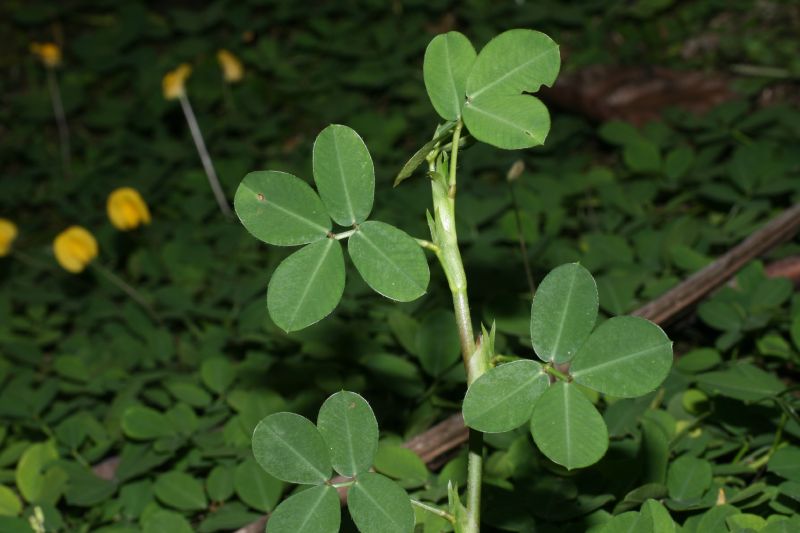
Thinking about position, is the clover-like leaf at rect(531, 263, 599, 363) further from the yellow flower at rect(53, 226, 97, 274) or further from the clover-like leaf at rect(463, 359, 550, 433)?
the yellow flower at rect(53, 226, 97, 274)

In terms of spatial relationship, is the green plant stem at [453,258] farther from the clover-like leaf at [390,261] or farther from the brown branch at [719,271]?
the brown branch at [719,271]

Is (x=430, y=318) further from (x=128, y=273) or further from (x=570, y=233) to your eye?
(x=128, y=273)

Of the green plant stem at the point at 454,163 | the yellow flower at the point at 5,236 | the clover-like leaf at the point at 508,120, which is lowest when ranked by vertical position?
the yellow flower at the point at 5,236

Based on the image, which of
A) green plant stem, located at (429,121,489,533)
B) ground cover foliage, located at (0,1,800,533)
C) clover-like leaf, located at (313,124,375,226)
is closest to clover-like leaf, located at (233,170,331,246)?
clover-like leaf, located at (313,124,375,226)

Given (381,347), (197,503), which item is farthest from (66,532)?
(381,347)

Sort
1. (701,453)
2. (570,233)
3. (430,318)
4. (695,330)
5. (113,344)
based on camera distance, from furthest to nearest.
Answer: (570,233)
(113,344)
(695,330)
(430,318)
(701,453)

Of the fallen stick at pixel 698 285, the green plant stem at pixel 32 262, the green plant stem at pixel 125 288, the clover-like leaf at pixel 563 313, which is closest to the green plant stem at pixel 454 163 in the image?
the clover-like leaf at pixel 563 313
